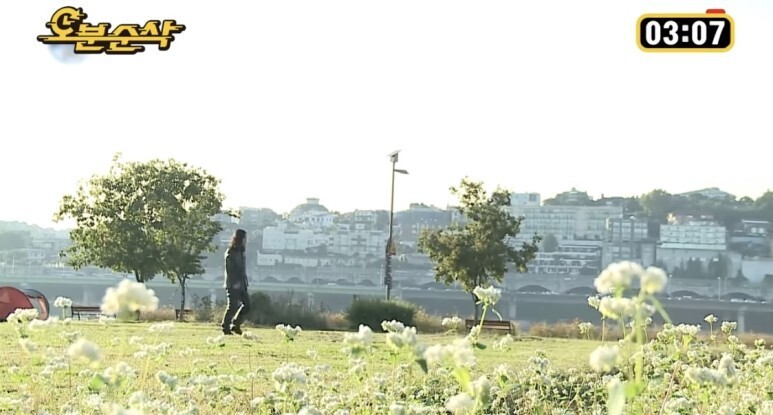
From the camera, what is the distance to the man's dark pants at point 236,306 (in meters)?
13.2

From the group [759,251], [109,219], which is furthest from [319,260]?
[109,219]

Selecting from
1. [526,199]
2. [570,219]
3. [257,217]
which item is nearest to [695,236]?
[570,219]

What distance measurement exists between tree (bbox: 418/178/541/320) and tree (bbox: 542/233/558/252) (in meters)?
102

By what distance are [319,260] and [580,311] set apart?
41.2 metres

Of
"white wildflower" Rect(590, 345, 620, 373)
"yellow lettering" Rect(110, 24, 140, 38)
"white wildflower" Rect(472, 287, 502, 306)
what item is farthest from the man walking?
"white wildflower" Rect(590, 345, 620, 373)

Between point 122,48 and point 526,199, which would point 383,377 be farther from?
point 526,199

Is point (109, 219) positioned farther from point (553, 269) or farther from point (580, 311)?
point (553, 269)

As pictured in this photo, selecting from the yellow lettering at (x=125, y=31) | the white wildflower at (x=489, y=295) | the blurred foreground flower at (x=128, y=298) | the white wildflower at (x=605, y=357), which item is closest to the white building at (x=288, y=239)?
the yellow lettering at (x=125, y=31)

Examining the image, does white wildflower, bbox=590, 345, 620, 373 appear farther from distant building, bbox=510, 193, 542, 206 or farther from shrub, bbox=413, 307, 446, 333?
distant building, bbox=510, 193, 542, 206

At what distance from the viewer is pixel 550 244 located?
134 m

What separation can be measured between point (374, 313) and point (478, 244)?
31.9 feet

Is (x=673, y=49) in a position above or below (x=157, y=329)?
above

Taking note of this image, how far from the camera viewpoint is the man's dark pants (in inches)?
520

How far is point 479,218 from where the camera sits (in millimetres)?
33000
